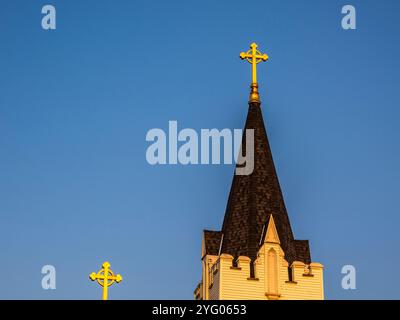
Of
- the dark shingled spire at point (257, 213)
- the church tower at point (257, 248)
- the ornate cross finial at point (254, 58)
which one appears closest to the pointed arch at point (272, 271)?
the church tower at point (257, 248)

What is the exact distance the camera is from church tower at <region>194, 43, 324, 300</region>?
4425cm

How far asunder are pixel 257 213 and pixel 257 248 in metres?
1.79

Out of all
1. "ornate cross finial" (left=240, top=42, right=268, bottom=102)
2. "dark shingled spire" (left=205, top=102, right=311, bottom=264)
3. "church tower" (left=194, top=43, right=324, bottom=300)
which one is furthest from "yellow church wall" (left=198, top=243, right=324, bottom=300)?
"ornate cross finial" (left=240, top=42, right=268, bottom=102)

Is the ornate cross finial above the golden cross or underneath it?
above

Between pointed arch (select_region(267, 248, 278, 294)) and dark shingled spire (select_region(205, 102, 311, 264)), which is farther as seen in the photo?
dark shingled spire (select_region(205, 102, 311, 264))

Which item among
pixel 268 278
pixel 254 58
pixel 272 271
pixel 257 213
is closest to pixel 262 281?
pixel 268 278

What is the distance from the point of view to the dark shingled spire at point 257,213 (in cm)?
4591

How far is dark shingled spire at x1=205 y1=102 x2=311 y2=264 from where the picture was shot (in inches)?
1807

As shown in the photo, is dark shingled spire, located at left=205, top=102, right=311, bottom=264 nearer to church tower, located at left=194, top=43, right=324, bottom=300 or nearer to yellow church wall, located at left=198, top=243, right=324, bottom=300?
church tower, located at left=194, top=43, right=324, bottom=300

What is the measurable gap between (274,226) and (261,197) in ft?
7.24

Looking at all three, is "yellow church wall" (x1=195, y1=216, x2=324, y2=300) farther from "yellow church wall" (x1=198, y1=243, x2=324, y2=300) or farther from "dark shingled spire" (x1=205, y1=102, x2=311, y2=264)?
"dark shingled spire" (x1=205, y1=102, x2=311, y2=264)

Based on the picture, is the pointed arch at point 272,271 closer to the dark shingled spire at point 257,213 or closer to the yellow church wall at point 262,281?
the yellow church wall at point 262,281
